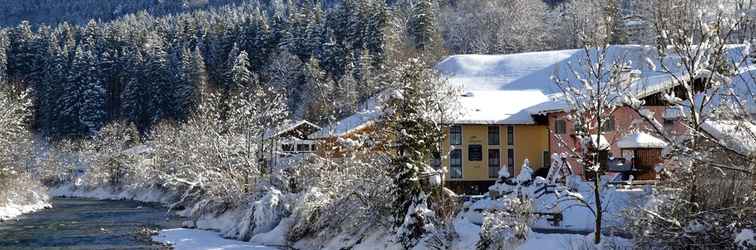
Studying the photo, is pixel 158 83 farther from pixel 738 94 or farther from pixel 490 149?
pixel 738 94

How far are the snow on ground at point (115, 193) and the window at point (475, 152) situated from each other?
28.2m

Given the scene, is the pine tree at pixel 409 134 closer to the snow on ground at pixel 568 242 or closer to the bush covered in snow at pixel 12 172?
the snow on ground at pixel 568 242

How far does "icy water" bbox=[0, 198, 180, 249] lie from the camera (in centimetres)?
3191

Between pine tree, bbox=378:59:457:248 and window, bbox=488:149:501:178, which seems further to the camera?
window, bbox=488:149:501:178

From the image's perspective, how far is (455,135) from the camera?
41.4m

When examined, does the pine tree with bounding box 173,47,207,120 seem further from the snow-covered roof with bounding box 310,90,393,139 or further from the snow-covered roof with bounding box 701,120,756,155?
the snow-covered roof with bounding box 701,120,756,155

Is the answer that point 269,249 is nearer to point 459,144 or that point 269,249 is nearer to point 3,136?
point 459,144

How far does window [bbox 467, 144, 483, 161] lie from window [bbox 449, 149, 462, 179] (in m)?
0.49

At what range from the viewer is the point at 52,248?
30.5 metres

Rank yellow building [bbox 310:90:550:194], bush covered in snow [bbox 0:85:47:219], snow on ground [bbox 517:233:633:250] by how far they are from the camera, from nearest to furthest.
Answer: snow on ground [bbox 517:233:633:250] < yellow building [bbox 310:90:550:194] < bush covered in snow [bbox 0:85:47:219]

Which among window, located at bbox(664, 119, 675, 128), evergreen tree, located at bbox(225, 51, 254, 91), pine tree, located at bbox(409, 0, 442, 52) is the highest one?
pine tree, located at bbox(409, 0, 442, 52)

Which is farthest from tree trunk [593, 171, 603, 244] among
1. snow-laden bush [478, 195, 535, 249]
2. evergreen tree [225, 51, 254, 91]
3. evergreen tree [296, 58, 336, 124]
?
evergreen tree [225, 51, 254, 91]

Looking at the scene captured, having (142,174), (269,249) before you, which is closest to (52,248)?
(269,249)

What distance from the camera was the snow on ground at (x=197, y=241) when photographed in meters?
30.2
